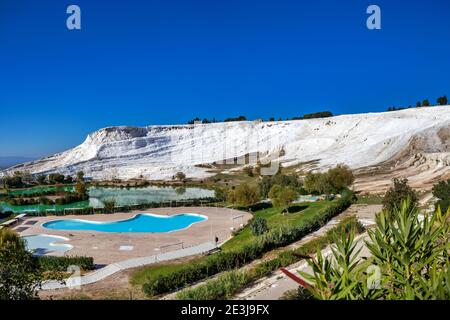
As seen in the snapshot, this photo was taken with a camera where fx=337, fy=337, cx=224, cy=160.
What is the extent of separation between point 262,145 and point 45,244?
49377 mm

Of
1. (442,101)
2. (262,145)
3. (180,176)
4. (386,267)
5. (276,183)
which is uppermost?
(442,101)

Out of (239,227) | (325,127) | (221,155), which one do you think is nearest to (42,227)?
(239,227)

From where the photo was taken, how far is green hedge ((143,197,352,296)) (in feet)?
34.3

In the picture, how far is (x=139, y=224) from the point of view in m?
24.5

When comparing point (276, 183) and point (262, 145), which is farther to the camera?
point (262, 145)

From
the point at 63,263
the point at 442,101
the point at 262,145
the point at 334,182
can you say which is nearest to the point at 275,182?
the point at 334,182

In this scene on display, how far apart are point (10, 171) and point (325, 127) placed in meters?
57.9

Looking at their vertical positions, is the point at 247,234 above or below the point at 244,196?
below

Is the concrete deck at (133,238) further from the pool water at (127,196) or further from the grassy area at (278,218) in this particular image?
the pool water at (127,196)

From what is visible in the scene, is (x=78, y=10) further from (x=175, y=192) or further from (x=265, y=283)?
(x=175, y=192)

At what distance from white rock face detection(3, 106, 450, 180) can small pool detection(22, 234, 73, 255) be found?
3098cm

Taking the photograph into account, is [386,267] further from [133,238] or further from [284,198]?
[284,198]

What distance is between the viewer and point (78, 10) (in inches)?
227
